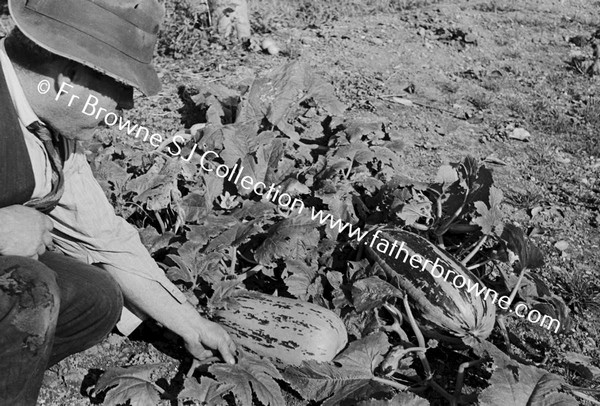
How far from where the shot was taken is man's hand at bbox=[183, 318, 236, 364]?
11.9 ft

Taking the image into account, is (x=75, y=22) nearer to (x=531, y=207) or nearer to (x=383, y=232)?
(x=383, y=232)

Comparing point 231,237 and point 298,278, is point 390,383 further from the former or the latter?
point 231,237

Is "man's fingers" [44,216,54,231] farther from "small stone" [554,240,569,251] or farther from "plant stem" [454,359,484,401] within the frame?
"small stone" [554,240,569,251]

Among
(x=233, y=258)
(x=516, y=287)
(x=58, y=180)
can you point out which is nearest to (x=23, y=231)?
(x=58, y=180)

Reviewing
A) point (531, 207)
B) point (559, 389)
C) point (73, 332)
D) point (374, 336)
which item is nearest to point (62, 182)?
point (73, 332)

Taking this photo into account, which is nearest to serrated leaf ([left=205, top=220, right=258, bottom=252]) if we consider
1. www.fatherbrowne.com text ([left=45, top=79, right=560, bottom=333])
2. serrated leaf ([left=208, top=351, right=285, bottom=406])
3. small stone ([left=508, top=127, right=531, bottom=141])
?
www.fatherbrowne.com text ([left=45, top=79, right=560, bottom=333])

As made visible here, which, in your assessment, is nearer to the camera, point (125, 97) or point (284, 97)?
point (125, 97)

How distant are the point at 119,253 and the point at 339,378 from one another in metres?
1.26

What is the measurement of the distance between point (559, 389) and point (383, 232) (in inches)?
54.0

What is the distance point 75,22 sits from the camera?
292 cm

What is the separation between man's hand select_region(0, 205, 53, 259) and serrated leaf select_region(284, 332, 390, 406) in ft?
4.38

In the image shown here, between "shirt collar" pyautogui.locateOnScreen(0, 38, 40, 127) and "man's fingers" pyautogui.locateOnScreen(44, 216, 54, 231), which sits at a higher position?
"shirt collar" pyautogui.locateOnScreen(0, 38, 40, 127)

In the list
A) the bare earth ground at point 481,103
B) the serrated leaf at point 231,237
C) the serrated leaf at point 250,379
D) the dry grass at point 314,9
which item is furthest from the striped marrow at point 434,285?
the dry grass at point 314,9

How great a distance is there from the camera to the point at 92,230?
351 cm
